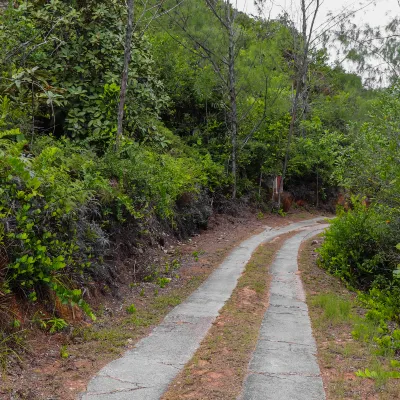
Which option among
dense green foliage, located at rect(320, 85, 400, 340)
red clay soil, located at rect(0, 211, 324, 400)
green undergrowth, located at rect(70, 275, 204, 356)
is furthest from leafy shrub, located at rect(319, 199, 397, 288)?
green undergrowth, located at rect(70, 275, 204, 356)

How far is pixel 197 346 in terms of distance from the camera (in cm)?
532

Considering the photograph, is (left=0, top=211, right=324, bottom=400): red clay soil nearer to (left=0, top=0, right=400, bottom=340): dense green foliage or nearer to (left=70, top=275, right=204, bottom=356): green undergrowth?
(left=70, top=275, right=204, bottom=356): green undergrowth

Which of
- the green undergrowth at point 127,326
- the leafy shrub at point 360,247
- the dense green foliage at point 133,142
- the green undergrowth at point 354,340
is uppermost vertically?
the dense green foliage at point 133,142

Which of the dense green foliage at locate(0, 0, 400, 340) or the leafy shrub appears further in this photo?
the leafy shrub

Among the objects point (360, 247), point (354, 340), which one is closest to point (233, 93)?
point (360, 247)

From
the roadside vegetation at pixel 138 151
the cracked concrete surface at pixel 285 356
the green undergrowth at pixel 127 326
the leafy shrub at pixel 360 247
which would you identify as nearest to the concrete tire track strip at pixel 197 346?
the cracked concrete surface at pixel 285 356

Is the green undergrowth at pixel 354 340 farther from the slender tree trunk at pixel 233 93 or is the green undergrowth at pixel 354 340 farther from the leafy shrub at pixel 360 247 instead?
the slender tree trunk at pixel 233 93

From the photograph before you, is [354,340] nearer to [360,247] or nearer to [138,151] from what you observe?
[360,247]

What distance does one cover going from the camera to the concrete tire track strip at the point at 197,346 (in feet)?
13.5

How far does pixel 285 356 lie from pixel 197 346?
1049mm

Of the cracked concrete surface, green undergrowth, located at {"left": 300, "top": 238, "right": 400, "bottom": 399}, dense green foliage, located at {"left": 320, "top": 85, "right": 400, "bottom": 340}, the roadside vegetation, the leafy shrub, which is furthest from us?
the leafy shrub

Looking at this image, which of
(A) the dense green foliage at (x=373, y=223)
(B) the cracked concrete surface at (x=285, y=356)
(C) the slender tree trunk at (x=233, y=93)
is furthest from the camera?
(C) the slender tree trunk at (x=233, y=93)

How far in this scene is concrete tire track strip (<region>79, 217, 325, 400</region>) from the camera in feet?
13.5

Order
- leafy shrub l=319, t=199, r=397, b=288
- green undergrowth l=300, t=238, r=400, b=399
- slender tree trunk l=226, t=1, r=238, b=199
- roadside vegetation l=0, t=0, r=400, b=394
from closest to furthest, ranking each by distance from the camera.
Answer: green undergrowth l=300, t=238, r=400, b=399 < roadside vegetation l=0, t=0, r=400, b=394 < leafy shrub l=319, t=199, r=397, b=288 < slender tree trunk l=226, t=1, r=238, b=199
